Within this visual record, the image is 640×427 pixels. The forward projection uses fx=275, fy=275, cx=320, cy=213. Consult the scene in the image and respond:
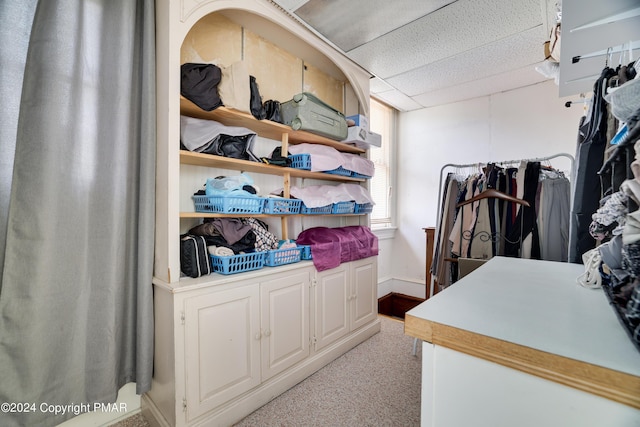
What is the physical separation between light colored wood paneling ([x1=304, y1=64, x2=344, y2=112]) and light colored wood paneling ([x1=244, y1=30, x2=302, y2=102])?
0.10m

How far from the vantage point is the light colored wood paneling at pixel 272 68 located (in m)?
2.04

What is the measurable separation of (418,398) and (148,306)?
166 cm

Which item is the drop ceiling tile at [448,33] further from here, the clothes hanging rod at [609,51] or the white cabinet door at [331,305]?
the white cabinet door at [331,305]

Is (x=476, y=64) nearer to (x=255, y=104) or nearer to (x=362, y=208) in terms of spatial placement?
(x=362, y=208)

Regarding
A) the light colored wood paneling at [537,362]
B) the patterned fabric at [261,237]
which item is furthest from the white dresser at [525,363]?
the patterned fabric at [261,237]

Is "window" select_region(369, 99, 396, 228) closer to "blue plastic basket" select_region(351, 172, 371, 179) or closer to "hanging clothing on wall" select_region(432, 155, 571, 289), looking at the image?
"blue plastic basket" select_region(351, 172, 371, 179)

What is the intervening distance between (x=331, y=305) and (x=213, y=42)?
204 cm

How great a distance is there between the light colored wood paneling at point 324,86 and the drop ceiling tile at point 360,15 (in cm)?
46

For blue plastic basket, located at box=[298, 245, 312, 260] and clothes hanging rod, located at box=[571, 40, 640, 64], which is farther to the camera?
blue plastic basket, located at box=[298, 245, 312, 260]

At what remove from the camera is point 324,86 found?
2633mm

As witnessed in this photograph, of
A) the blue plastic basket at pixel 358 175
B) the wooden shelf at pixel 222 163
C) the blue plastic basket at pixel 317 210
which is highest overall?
the blue plastic basket at pixel 358 175

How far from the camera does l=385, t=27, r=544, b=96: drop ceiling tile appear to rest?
2105 millimetres

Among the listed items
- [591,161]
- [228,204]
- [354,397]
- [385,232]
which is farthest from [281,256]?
[385,232]

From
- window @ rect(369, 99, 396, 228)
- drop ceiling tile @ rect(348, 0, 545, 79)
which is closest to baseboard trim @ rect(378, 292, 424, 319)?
window @ rect(369, 99, 396, 228)
